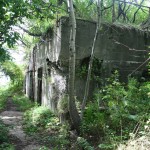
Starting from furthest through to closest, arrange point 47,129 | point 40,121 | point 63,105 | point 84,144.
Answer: point 40,121 < point 47,129 < point 63,105 < point 84,144

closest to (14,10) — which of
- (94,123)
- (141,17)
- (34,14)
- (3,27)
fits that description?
(3,27)

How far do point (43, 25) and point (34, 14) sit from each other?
8.51 feet

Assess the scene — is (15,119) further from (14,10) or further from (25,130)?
(14,10)

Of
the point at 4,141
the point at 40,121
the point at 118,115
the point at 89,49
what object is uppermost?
the point at 89,49

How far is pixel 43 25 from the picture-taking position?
9289 millimetres

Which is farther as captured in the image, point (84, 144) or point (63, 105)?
point (63, 105)

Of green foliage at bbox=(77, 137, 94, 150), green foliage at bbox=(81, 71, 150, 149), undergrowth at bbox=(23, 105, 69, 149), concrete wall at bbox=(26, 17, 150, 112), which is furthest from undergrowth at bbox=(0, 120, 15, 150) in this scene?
concrete wall at bbox=(26, 17, 150, 112)

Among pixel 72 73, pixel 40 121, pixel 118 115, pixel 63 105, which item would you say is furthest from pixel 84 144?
pixel 40 121

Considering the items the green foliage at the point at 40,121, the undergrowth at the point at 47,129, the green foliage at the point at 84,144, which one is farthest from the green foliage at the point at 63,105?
the green foliage at the point at 84,144

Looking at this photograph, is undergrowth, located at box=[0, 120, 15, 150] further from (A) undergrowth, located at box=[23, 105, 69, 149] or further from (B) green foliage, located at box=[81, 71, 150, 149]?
(B) green foliage, located at box=[81, 71, 150, 149]

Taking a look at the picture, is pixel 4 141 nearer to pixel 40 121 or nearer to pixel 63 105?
pixel 63 105

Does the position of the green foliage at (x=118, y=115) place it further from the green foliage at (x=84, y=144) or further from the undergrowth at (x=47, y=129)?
the undergrowth at (x=47, y=129)

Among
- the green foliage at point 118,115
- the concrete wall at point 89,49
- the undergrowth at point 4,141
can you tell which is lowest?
the undergrowth at point 4,141

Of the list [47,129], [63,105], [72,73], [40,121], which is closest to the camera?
[72,73]
